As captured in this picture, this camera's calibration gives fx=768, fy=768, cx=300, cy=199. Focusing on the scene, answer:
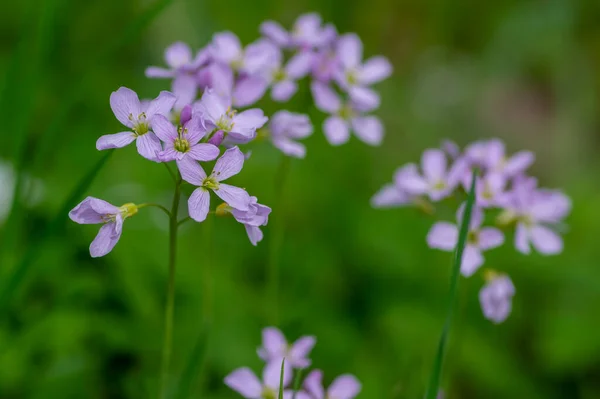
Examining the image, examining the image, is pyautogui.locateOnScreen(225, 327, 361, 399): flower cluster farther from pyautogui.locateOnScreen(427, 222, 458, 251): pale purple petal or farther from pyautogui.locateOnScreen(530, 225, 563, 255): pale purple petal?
pyautogui.locateOnScreen(530, 225, 563, 255): pale purple petal

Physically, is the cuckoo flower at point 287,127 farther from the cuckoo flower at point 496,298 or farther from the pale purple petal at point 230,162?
the cuckoo flower at point 496,298

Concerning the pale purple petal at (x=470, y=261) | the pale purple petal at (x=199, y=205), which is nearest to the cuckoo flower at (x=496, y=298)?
the pale purple petal at (x=470, y=261)

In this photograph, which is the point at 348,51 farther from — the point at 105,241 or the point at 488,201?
the point at 105,241

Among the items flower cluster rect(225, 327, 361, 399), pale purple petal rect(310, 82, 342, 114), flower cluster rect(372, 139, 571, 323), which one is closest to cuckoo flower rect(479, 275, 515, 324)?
flower cluster rect(372, 139, 571, 323)

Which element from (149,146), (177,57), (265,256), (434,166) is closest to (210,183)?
(149,146)

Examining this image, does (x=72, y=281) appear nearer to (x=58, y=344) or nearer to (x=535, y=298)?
(x=58, y=344)

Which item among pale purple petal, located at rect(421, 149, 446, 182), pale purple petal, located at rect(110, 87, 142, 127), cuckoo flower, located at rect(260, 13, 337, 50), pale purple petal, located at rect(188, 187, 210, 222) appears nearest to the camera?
pale purple petal, located at rect(188, 187, 210, 222)
